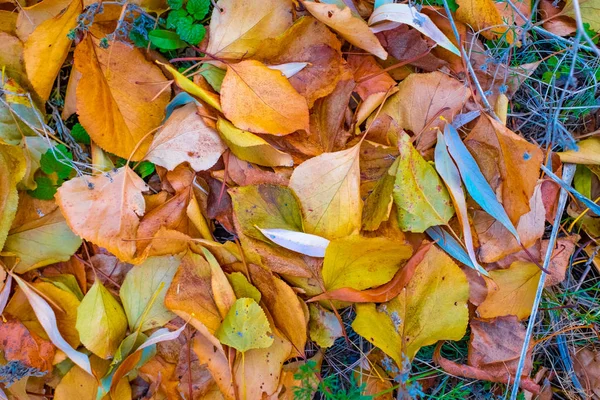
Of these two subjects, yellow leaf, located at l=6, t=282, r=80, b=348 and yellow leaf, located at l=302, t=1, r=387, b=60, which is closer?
yellow leaf, located at l=302, t=1, r=387, b=60

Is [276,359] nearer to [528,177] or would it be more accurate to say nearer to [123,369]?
[123,369]

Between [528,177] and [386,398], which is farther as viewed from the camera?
[386,398]

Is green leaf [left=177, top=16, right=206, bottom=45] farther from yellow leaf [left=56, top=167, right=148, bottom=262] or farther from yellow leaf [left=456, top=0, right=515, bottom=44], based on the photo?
yellow leaf [left=456, top=0, right=515, bottom=44]

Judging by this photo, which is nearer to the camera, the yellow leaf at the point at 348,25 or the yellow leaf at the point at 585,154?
the yellow leaf at the point at 348,25

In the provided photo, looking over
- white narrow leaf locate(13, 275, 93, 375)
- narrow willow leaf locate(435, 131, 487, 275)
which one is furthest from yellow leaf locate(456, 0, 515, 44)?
white narrow leaf locate(13, 275, 93, 375)

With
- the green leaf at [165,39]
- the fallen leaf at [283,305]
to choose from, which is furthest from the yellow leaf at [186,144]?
the fallen leaf at [283,305]

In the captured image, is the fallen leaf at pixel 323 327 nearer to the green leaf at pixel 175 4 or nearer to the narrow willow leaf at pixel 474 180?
the narrow willow leaf at pixel 474 180

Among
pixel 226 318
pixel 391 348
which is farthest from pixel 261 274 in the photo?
pixel 391 348
